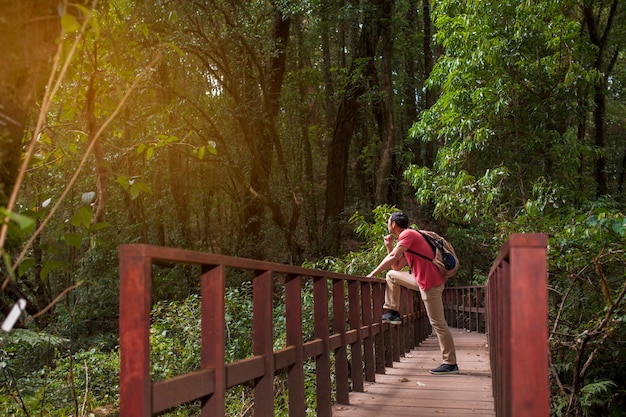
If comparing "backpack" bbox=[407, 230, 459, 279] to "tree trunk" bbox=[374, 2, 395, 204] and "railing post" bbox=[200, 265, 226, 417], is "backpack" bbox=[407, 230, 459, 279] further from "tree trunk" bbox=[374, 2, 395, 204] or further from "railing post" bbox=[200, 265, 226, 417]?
"tree trunk" bbox=[374, 2, 395, 204]

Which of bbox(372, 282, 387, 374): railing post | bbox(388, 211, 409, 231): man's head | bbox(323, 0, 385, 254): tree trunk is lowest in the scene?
bbox(372, 282, 387, 374): railing post

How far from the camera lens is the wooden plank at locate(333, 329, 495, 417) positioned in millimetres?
5191

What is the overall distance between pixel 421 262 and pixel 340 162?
1249 cm

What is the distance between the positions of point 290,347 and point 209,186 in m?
20.2

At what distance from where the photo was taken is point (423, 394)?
591 centimetres

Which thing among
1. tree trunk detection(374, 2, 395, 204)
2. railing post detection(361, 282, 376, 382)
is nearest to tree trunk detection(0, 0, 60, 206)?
railing post detection(361, 282, 376, 382)

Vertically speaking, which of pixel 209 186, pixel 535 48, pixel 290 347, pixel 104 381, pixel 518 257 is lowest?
pixel 104 381

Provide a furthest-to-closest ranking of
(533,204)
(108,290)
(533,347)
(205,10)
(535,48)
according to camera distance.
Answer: (108,290) < (205,10) < (535,48) < (533,204) < (533,347)

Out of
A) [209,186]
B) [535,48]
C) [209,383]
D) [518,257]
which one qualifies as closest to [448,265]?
[209,383]

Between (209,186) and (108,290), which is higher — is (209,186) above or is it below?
above

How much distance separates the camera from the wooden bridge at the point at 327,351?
78.3 inches

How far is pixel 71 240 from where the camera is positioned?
2736 mm

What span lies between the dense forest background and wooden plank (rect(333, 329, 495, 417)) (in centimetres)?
101

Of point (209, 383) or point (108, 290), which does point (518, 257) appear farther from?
point (108, 290)
